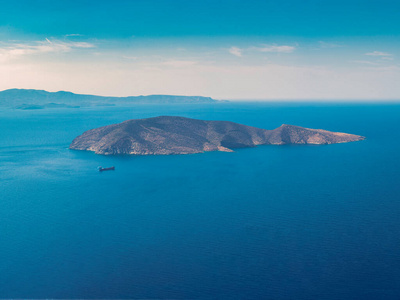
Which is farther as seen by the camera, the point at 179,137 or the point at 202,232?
the point at 179,137

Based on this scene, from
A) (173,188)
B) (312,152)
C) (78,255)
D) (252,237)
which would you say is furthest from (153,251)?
(312,152)

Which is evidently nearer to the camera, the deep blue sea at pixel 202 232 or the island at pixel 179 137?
the deep blue sea at pixel 202 232

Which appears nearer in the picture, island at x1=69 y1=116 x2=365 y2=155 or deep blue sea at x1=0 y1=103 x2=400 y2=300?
deep blue sea at x1=0 y1=103 x2=400 y2=300

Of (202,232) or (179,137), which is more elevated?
(179,137)

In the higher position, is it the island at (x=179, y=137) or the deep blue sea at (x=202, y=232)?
the island at (x=179, y=137)

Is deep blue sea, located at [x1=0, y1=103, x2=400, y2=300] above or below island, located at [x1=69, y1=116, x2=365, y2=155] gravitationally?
below
